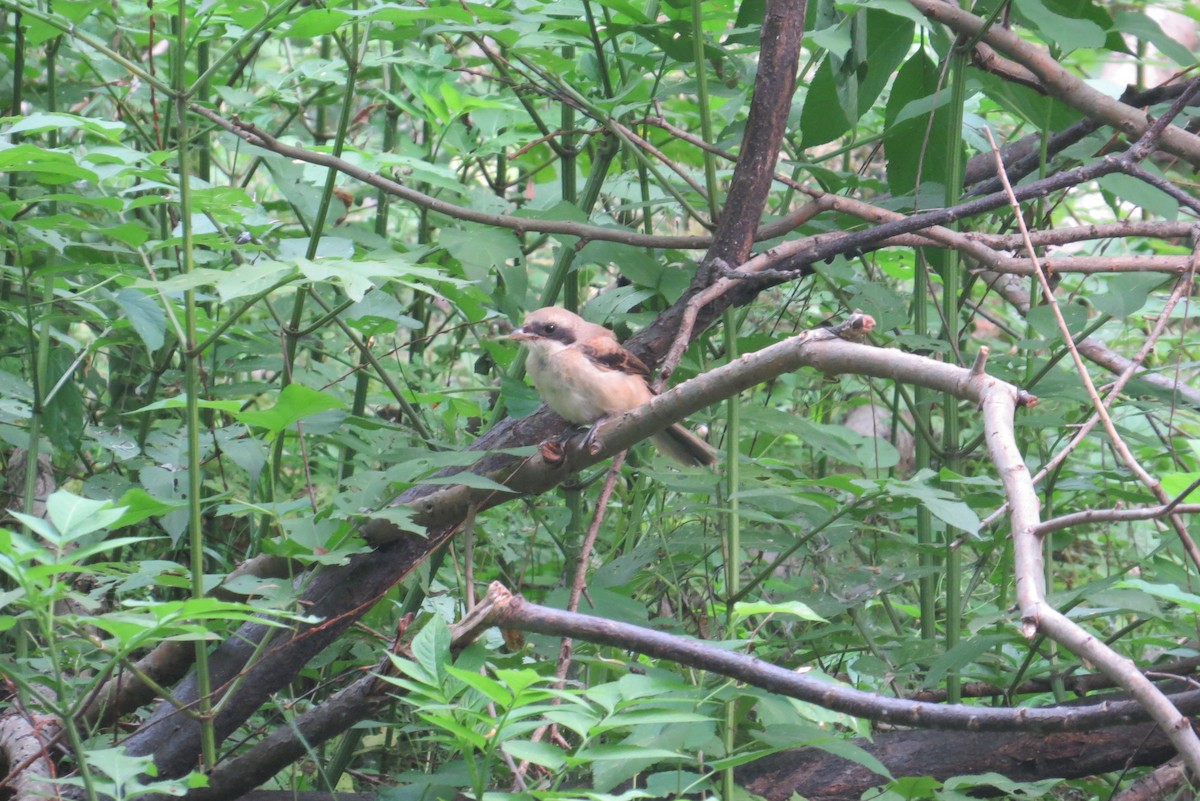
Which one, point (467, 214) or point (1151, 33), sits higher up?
point (1151, 33)

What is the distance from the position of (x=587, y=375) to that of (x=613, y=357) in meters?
0.11

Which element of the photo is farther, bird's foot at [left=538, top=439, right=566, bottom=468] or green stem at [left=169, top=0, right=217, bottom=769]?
bird's foot at [left=538, top=439, right=566, bottom=468]

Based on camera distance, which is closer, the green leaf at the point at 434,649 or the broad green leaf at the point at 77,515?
the broad green leaf at the point at 77,515

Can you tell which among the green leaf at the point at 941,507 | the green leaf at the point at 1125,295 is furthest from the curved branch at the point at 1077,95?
the green leaf at the point at 941,507

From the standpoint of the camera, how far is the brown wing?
338 cm

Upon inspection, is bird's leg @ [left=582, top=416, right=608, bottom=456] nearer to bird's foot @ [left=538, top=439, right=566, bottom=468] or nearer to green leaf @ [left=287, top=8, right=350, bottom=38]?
bird's foot @ [left=538, top=439, right=566, bottom=468]

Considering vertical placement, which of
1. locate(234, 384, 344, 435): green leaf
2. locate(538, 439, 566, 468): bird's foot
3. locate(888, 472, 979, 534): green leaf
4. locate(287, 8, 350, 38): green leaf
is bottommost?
locate(538, 439, 566, 468): bird's foot

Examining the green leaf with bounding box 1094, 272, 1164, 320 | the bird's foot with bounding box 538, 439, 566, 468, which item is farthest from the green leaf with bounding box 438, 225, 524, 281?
the green leaf with bounding box 1094, 272, 1164, 320

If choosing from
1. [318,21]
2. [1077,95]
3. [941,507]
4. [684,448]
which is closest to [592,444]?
[941,507]

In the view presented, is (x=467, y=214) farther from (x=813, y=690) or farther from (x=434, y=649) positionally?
(x=813, y=690)

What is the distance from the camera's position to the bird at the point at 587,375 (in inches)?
133

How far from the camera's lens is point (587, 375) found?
11.1ft

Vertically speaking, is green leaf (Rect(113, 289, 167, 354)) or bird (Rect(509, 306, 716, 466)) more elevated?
green leaf (Rect(113, 289, 167, 354))

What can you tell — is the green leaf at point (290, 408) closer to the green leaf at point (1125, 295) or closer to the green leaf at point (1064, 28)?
the green leaf at point (1125, 295)
